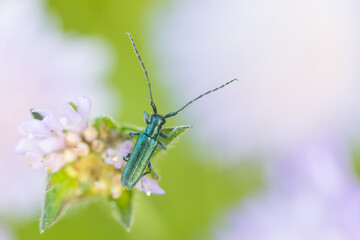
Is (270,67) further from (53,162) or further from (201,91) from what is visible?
(53,162)

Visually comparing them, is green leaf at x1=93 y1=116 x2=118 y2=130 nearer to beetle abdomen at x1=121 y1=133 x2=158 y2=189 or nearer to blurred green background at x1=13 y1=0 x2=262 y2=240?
beetle abdomen at x1=121 y1=133 x2=158 y2=189

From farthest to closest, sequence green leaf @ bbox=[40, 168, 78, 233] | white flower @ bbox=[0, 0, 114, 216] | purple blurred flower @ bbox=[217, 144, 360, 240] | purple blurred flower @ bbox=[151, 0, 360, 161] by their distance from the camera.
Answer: purple blurred flower @ bbox=[151, 0, 360, 161] → white flower @ bbox=[0, 0, 114, 216] → purple blurred flower @ bbox=[217, 144, 360, 240] → green leaf @ bbox=[40, 168, 78, 233]

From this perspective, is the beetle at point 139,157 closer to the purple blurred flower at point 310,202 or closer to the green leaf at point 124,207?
the green leaf at point 124,207

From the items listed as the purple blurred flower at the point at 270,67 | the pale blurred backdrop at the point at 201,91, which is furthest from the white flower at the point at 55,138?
the purple blurred flower at the point at 270,67

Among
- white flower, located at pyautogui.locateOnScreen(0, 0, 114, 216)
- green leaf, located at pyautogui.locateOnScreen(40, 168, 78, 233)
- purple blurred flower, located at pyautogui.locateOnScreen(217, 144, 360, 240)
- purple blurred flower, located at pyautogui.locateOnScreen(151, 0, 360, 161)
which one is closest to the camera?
green leaf, located at pyautogui.locateOnScreen(40, 168, 78, 233)

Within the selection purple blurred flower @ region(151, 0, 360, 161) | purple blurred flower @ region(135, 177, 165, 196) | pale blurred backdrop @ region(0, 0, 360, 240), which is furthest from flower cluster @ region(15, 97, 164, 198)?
purple blurred flower @ region(151, 0, 360, 161)

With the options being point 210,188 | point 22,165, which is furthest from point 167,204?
point 22,165
